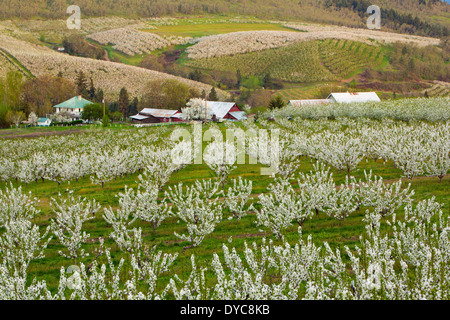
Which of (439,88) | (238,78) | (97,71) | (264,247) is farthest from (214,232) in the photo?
(97,71)

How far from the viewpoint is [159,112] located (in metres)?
109

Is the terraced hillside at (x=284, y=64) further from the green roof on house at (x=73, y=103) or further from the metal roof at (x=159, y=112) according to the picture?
the green roof on house at (x=73, y=103)

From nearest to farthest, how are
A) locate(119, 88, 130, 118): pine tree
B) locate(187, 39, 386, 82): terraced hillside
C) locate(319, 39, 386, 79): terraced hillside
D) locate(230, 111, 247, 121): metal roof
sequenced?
locate(230, 111, 247, 121): metal roof
locate(119, 88, 130, 118): pine tree
locate(187, 39, 386, 82): terraced hillside
locate(319, 39, 386, 79): terraced hillside

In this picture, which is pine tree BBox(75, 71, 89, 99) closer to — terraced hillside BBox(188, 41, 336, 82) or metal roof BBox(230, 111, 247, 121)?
metal roof BBox(230, 111, 247, 121)

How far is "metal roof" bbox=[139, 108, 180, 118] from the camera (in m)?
106

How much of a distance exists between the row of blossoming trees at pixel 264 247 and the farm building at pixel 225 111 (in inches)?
2944

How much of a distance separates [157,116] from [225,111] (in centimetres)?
2075

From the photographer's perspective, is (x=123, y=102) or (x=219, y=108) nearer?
(x=219, y=108)

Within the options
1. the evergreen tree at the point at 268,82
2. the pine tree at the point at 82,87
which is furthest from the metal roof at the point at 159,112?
the evergreen tree at the point at 268,82

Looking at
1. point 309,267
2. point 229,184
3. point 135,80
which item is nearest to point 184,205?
point 309,267

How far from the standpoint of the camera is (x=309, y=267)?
884cm

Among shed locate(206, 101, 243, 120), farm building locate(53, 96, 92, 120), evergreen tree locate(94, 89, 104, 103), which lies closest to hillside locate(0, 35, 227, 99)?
evergreen tree locate(94, 89, 104, 103)

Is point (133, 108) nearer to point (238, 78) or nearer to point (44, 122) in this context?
point (44, 122)

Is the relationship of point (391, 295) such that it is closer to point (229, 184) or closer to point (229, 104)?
point (229, 184)
